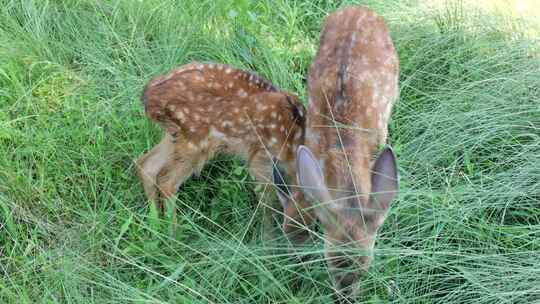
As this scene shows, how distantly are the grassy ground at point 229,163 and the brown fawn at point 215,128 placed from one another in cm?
13

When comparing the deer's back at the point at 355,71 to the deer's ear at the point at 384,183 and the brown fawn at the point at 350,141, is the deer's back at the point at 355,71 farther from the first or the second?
the deer's ear at the point at 384,183

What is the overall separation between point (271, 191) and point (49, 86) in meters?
1.66

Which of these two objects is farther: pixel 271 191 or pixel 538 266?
pixel 271 191

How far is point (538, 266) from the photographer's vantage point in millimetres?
2951

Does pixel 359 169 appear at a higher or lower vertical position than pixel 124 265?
higher

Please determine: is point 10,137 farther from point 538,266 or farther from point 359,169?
point 538,266

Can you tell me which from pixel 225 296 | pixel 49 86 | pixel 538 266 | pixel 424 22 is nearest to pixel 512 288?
pixel 538 266

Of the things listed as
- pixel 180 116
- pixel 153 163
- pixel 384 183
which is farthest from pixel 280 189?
pixel 153 163

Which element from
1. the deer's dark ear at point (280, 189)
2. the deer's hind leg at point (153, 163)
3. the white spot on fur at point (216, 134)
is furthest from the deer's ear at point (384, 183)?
the deer's hind leg at point (153, 163)

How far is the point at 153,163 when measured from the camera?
13.2 ft

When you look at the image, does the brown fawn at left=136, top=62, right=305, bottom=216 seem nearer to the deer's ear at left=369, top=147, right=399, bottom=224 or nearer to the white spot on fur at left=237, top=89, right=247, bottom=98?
the white spot on fur at left=237, top=89, right=247, bottom=98

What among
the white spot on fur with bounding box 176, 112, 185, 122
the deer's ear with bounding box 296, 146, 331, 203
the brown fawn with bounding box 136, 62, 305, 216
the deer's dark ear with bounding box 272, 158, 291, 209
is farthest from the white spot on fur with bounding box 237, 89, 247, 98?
the deer's ear with bounding box 296, 146, 331, 203

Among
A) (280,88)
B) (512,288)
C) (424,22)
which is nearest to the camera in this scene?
(512,288)

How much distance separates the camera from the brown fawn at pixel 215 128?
3.90m
